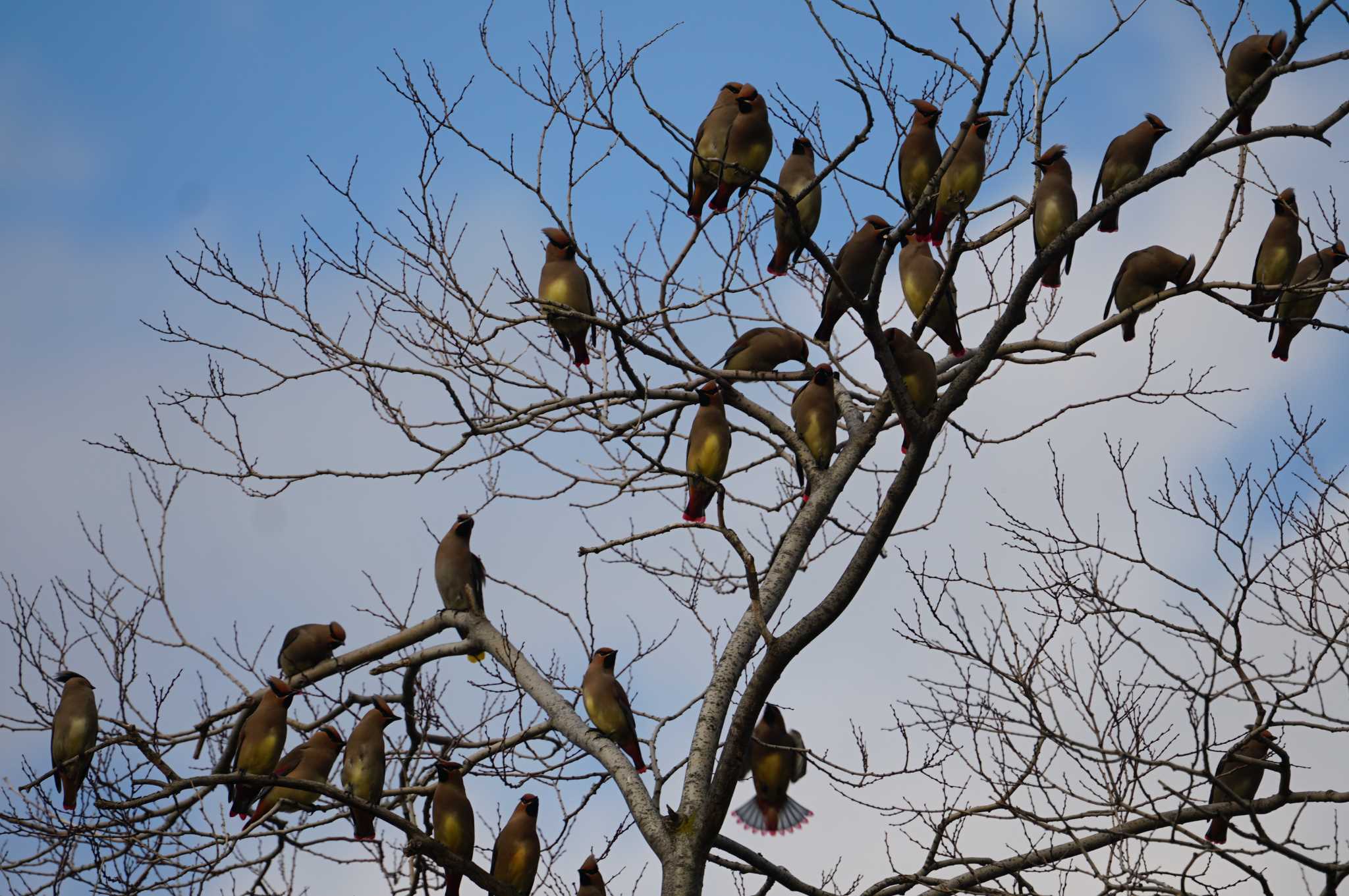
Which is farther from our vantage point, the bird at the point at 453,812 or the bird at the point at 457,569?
the bird at the point at 457,569

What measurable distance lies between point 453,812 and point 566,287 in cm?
274

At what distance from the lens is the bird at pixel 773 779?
7223 mm

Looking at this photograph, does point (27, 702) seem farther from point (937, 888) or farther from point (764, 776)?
point (937, 888)

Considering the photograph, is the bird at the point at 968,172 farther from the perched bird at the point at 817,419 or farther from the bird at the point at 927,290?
the perched bird at the point at 817,419

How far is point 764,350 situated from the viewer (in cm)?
772

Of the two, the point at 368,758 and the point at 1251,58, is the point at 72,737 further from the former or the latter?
the point at 1251,58

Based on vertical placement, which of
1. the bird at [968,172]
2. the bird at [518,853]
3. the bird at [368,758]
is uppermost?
the bird at [968,172]

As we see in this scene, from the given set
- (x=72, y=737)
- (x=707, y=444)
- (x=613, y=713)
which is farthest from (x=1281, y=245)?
(x=72, y=737)

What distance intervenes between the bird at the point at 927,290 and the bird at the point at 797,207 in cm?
53

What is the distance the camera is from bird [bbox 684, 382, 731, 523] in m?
6.98

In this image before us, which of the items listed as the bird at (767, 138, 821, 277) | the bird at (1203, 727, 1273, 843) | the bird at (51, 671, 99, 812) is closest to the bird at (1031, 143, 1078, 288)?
the bird at (767, 138, 821, 277)

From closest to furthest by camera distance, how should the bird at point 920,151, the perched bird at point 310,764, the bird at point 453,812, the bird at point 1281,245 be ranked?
the bird at point 453,812 < the perched bird at point 310,764 < the bird at point 920,151 < the bird at point 1281,245

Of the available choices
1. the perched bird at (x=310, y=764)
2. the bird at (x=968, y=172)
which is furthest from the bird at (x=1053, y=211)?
the perched bird at (x=310, y=764)

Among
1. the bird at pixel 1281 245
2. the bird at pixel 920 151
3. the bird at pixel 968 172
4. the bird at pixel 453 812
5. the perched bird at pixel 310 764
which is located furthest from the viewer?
the bird at pixel 1281 245
